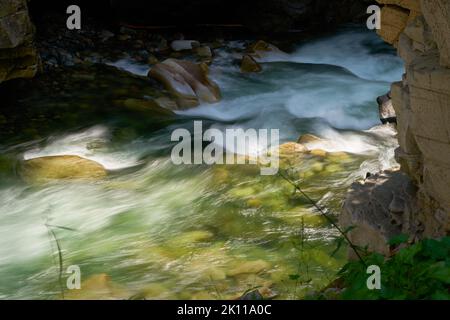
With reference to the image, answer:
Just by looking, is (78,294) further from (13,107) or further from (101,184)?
(13,107)

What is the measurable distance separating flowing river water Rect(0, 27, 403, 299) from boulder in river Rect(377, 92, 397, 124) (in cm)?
18

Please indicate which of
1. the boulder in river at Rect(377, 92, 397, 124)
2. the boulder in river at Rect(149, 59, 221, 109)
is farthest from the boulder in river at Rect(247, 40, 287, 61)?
the boulder in river at Rect(377, 92, 397, 124)

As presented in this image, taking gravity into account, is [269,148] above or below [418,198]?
below

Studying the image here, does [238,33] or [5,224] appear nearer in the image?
[5,224]

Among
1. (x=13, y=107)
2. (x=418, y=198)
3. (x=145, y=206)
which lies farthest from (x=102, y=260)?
(x=13, y=107)

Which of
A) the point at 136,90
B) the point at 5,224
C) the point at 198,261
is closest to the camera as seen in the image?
the point at 198,261

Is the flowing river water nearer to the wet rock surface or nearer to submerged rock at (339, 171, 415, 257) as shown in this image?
submerged rock at (339, 171, 415, 257)

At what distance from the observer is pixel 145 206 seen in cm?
571

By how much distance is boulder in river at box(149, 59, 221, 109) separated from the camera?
871 cm

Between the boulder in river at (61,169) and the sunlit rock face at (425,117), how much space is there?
9.66ft

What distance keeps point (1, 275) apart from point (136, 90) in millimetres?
4728

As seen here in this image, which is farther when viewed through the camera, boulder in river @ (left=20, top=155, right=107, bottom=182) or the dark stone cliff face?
the dark stone cliff face

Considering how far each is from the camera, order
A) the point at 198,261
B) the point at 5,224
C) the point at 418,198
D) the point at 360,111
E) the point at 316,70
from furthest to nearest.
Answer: the point at 316,70, the point at 360,111, the point at 5,224, the point at 198,261, the point at 418,198

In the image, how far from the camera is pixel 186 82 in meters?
9.02
